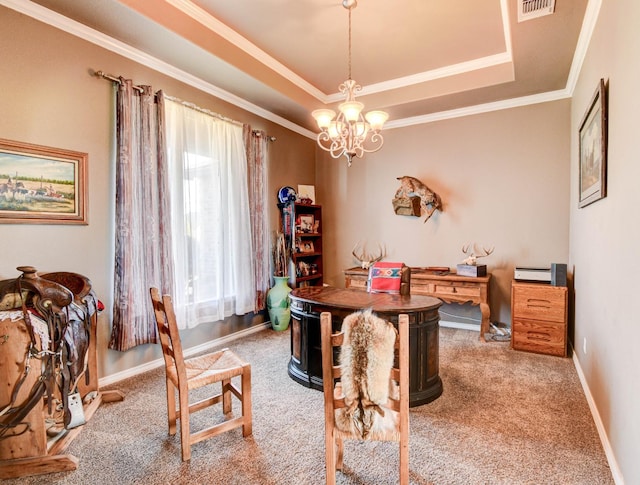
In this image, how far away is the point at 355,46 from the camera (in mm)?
3631

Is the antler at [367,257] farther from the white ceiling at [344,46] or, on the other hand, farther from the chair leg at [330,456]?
the chair leg at [330,456]

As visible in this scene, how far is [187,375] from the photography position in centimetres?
215

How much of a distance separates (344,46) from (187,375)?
11.0ft

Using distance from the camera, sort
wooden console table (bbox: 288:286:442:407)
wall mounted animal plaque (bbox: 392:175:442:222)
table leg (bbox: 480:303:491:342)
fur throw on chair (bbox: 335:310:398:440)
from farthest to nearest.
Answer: wall mounted animal plaque (bbox: 392:175:442:222)
table leg (bbox: 480:303:491:342)
wooden console table (bbox: 288:286:442:407)
fur throw on chair (bbox: 335:310:398:440)

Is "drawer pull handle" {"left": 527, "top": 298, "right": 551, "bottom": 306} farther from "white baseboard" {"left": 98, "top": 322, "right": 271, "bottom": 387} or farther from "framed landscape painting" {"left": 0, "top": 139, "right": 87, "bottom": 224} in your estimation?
"framed landscape painting" {"left": 0, "top": 139, "right": 87, "bottom": 224}

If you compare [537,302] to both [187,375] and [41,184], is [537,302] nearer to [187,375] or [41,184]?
[187,375]

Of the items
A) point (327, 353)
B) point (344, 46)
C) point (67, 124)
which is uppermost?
point (344, 46)

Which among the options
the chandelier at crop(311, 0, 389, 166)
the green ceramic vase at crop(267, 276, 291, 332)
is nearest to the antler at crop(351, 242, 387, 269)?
the green ceramic vase at crop(267, 276, 291, 332)

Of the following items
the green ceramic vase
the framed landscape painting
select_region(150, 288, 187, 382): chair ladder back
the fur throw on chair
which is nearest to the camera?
the fur throw on chair

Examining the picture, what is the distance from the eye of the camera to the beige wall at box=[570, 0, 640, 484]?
1.62 m

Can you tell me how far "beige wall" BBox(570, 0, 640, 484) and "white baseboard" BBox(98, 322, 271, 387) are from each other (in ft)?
11.4

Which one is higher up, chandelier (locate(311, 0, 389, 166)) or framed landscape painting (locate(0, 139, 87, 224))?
chandelier (locate(311, 0, 389, 166))

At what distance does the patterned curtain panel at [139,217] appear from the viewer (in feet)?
9.85

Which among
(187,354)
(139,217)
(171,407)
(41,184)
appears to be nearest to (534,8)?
(139,217)
